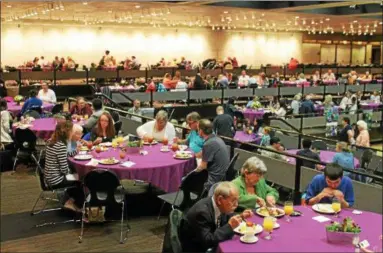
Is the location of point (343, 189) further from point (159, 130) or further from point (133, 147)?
point (159, 130)

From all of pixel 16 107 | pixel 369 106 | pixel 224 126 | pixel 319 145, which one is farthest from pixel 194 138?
pixel 369 106

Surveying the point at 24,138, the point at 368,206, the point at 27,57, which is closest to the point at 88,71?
the point at 27,57

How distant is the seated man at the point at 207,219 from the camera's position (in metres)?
3.23

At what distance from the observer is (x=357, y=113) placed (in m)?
13.0

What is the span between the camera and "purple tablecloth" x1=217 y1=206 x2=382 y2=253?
296 cm

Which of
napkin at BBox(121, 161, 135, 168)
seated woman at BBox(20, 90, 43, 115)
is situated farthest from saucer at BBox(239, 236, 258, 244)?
seated woman at BBox(20, 90, 43, 115)

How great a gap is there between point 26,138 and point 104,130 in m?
1.23

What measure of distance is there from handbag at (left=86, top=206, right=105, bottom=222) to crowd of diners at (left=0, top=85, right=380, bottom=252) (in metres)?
0.22

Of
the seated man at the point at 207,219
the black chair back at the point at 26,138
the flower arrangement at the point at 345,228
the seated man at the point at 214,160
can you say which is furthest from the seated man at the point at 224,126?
the flower arrangement at the point at 345,228

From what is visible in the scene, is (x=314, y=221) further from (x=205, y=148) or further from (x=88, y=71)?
(x=88, y=71)

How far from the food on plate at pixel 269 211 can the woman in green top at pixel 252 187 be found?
0.23 m

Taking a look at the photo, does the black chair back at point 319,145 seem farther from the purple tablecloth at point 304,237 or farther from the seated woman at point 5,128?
the seated woman at point 5,128

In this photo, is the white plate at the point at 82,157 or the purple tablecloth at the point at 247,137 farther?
the purple tablecloth at the point at 247,137

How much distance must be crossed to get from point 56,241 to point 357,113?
1016 cm
